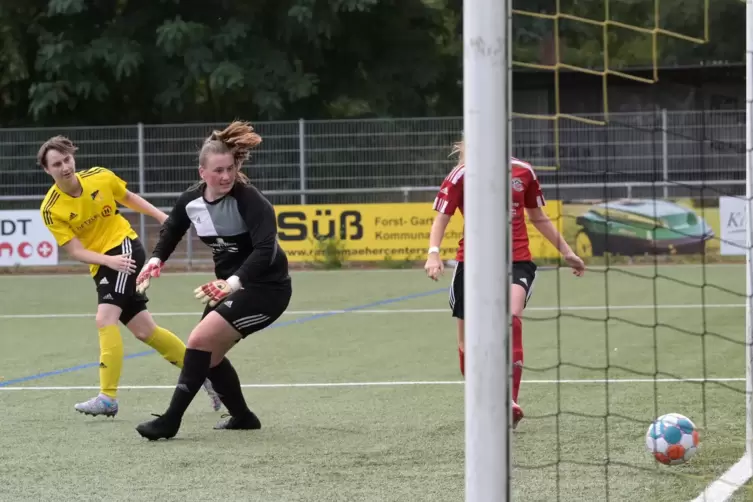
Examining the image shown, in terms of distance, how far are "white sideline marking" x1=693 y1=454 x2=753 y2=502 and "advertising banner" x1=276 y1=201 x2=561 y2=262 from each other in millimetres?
13948

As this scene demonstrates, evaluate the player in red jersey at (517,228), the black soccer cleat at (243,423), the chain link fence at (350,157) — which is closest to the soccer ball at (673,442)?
the player in red jersey at (517,228)

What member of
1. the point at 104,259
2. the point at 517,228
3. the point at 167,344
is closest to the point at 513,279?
the point at 517,228

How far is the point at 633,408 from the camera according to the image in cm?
694

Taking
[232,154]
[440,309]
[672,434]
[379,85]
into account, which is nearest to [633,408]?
[672,434]

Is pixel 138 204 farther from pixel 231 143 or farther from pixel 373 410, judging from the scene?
pixel 373 410

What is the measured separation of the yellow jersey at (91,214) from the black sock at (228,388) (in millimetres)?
1223

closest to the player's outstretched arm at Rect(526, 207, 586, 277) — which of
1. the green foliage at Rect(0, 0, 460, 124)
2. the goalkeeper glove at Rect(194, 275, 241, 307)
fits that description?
the goalkeeper glove at Rect(194, 275, 241, 307)

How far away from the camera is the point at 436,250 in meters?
6.50

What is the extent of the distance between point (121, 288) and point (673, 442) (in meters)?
3.40

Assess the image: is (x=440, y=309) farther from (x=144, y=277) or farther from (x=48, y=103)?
(x=48, y=103)

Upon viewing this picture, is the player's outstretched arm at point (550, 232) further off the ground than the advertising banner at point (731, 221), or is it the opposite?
the player's outstretched arm at point (550, 232)

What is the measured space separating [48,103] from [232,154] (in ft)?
68.3

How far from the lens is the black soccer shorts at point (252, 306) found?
6.48m

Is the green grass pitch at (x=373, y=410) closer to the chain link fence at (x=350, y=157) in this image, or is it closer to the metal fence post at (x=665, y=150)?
the metal fence post at (x=665, y=150)
